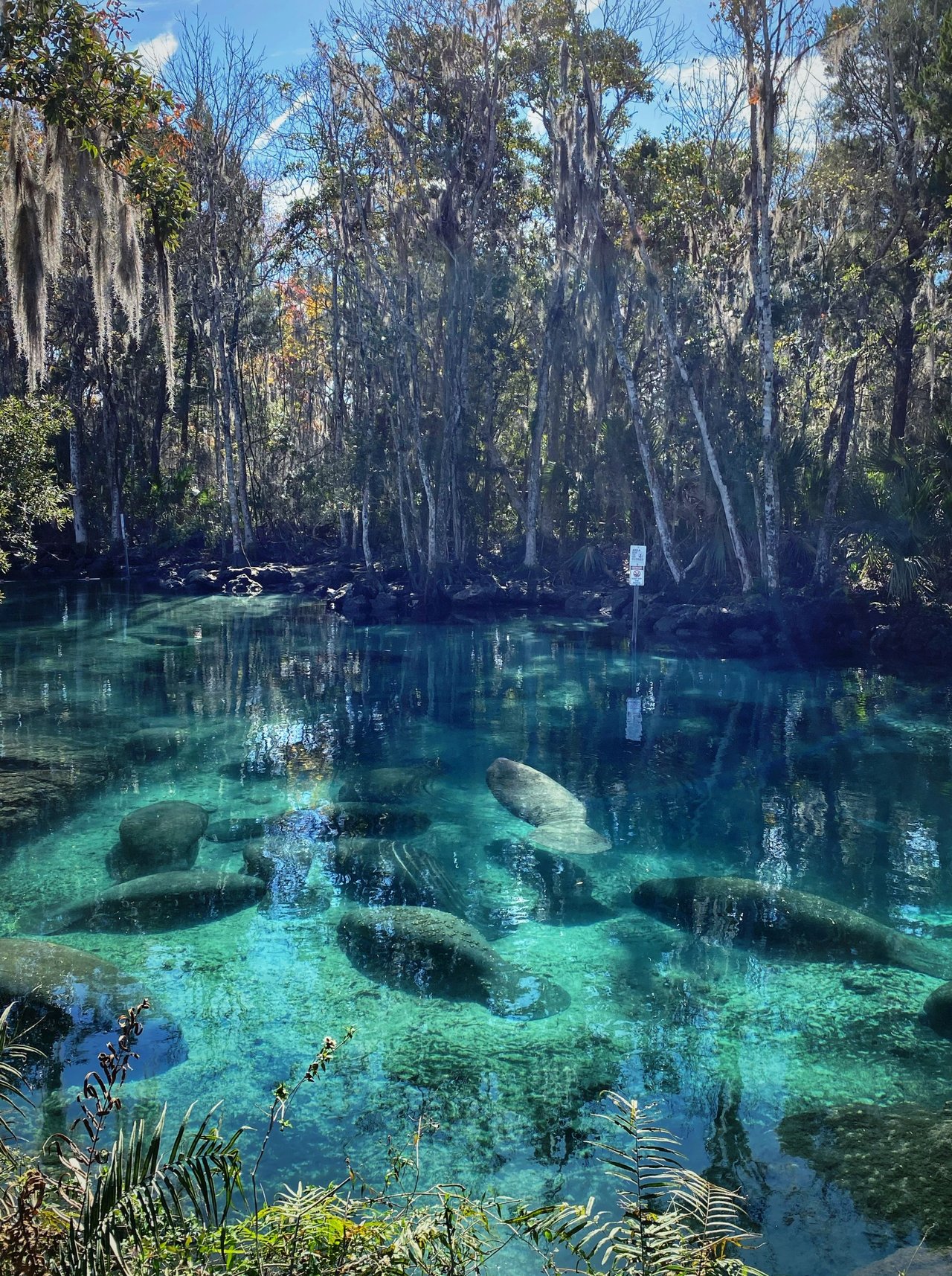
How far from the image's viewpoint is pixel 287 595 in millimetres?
30781

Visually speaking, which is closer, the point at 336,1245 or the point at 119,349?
the point at 336,1245

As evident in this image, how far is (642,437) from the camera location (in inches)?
945

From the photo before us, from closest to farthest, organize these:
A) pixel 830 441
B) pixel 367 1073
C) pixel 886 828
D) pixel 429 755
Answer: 1. pixel 367 1073
2. pixel 886 828
3. pixel 429 755
4. pixel 830 441

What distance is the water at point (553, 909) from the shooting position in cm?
489

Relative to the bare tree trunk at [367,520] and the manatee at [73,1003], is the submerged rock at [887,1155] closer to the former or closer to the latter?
the manatee at [73,1003]

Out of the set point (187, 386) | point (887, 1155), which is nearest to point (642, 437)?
point (187, 386)

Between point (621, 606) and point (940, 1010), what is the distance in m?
19.6

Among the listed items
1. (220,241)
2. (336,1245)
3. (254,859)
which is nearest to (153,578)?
(220,241)

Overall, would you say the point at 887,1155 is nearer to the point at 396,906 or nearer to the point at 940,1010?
the point at 940,1010

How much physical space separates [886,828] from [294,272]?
32.0m

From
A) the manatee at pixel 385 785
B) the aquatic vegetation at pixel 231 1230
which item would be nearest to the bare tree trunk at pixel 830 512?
the manatee at pixel 385 785

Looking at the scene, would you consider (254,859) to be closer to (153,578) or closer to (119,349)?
(153,578)

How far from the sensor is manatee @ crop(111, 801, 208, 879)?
28.0 ft

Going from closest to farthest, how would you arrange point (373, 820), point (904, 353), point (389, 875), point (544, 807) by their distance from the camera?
→ point (389, 875) < point (373, 820) < point (544, 807) < point (904, 353)
